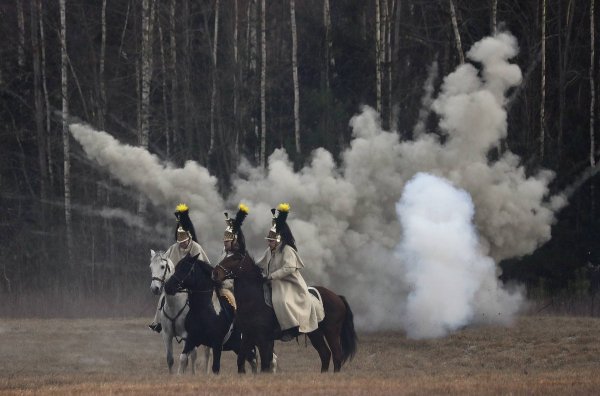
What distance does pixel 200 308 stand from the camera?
25.0 metres

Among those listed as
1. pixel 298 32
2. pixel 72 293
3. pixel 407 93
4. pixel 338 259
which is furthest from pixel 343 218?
pixel 298 32

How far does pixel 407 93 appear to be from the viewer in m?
49.6

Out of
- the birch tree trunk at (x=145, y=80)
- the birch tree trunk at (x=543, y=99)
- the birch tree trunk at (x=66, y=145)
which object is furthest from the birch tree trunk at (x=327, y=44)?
the birch tree trunk at (x=543, y=99)

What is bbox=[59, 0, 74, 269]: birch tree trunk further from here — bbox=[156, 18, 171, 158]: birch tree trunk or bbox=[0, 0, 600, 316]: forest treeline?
bbox=[156, 18, 171, 158]: birch tree trunk

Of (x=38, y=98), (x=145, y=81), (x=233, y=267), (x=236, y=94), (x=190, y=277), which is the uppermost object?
(x=236, y=94)

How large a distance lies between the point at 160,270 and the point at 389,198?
42.7 ft

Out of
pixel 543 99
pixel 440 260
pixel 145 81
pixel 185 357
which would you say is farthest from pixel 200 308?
pixel 543 99

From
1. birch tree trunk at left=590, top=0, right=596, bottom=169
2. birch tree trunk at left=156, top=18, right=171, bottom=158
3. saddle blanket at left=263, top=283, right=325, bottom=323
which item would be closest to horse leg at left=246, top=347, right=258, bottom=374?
saddle blanket at left=263, top=283, right=325, bottom=323

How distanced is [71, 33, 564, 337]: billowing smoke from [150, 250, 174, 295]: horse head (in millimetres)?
9410

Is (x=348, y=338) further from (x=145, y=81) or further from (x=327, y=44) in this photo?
(x=327, y=44)

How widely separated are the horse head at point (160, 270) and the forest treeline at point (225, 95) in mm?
17246

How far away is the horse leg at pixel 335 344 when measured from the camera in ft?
84.8

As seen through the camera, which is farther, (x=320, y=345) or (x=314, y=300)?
(x=320, y=345)

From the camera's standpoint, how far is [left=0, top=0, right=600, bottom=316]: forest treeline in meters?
43.3
